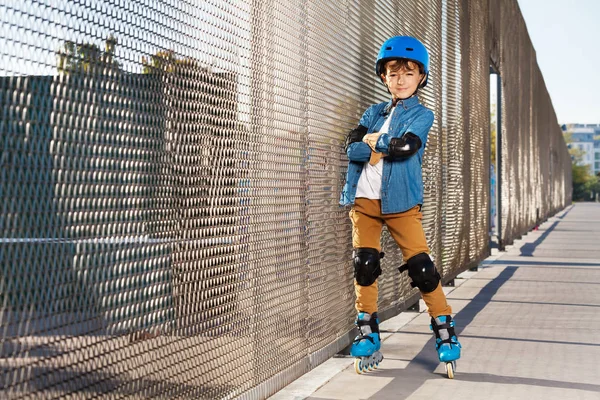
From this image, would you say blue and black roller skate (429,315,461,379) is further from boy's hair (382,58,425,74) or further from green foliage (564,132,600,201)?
green foliage (564,132,600,201)

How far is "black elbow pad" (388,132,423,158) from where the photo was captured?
492 cm

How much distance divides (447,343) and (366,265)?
0.60 m

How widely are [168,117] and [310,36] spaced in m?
2.04

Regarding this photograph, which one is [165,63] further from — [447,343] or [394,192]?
[447,343]

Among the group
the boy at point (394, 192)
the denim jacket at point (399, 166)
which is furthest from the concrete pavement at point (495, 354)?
the denim jacket at point (399, 166)

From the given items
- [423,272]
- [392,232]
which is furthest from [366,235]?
[423,272]

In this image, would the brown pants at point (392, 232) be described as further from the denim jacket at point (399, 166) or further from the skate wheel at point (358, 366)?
the skate wheel at point (358, 366)

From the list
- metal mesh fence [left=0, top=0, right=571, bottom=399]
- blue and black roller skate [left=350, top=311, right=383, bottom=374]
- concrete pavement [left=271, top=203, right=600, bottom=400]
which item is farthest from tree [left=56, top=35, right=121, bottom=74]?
blue and black roller skate [left=350, top=311, right=383, bottom=374]

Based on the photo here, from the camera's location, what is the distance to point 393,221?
5.17 m

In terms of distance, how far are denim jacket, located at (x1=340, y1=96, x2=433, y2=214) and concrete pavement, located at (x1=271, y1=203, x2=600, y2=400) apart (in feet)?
3.12

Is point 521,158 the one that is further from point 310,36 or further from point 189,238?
point 189,238

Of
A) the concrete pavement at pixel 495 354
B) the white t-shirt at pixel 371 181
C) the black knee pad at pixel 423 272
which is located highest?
the white t-shirt at pixel 371 181

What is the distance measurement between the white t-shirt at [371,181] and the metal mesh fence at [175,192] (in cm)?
28

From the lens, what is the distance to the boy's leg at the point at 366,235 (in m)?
5.22
